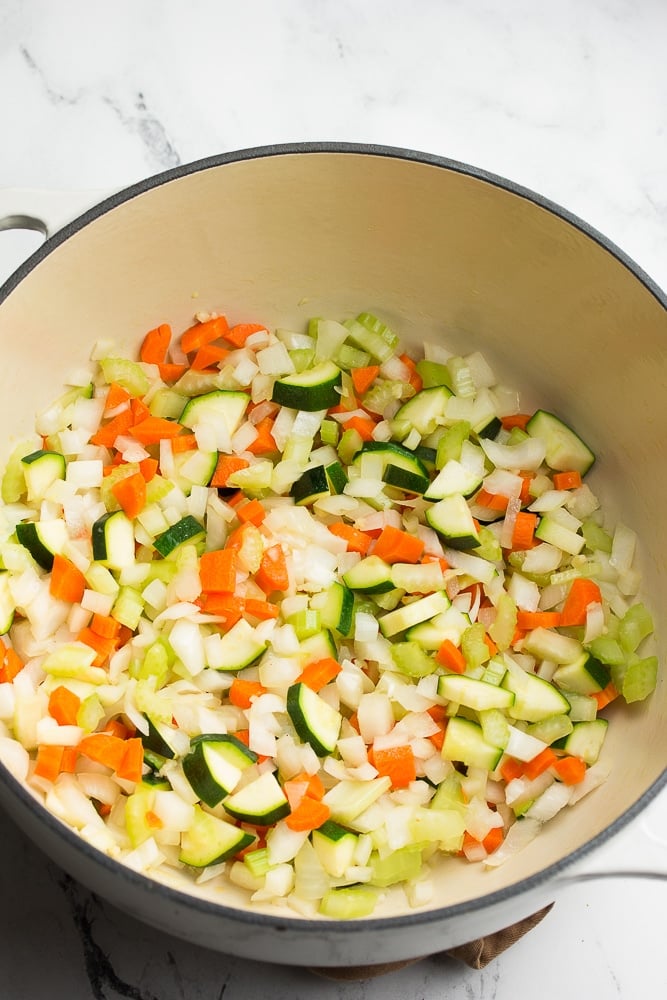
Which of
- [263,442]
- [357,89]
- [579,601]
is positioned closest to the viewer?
[579,601]

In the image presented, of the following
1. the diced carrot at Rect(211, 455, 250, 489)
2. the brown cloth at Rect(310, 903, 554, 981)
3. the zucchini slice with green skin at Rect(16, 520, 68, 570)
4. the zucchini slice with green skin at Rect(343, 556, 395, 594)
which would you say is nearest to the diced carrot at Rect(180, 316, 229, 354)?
the diced carrot at Rect(211, 455, 250, 489)

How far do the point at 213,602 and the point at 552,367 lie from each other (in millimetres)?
952

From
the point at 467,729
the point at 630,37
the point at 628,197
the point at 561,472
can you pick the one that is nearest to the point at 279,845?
the point at 467,729

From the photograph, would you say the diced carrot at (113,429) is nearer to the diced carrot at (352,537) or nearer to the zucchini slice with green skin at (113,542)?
the zucchini slice with green skin at (113,542)

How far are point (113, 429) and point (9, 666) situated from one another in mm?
564

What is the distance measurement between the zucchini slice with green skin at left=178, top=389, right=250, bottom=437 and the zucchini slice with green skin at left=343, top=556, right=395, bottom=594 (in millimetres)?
433

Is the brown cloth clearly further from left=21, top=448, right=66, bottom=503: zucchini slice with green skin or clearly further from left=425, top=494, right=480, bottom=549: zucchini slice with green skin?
left=21, top=448, right=66, bottom=503: zucchini slice with green skin

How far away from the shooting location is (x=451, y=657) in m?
2.05

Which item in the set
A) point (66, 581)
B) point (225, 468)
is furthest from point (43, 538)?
point (225, 468)

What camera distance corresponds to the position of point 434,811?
1934 mm

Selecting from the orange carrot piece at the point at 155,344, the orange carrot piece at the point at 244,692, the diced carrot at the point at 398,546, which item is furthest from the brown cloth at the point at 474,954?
the orange carrot piece at the point at 155,344

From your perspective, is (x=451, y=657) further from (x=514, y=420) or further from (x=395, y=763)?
(x=514, y=420)

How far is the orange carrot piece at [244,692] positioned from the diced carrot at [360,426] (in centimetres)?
62

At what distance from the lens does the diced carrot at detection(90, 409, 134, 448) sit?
7.30 feet
